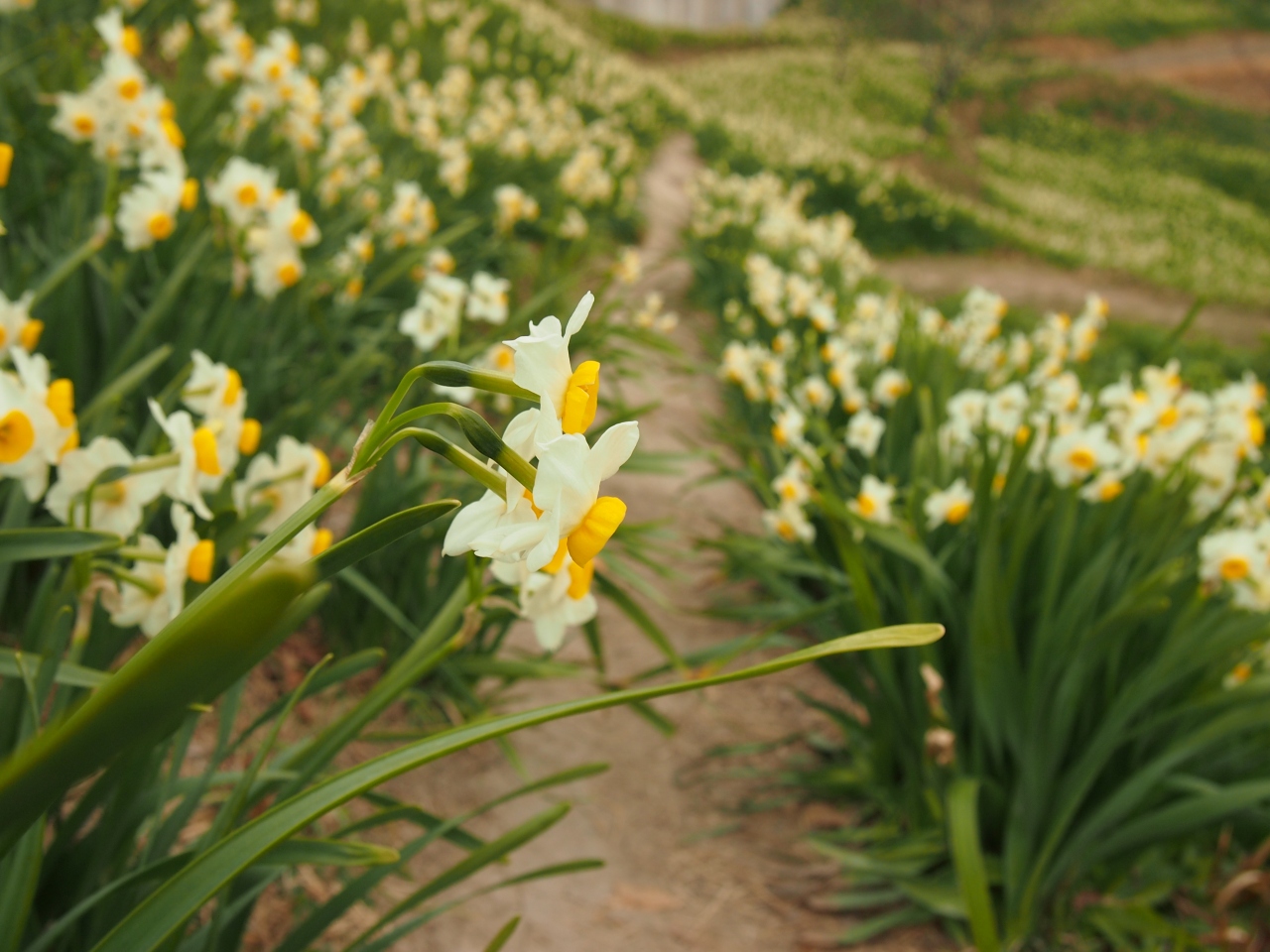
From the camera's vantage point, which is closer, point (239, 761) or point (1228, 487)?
point (239, 761)

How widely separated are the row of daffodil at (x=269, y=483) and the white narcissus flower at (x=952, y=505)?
122 centimetres

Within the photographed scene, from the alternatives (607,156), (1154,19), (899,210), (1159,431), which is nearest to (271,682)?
(1159,431)

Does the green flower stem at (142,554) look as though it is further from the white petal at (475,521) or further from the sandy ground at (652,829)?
the sandy ground at (652,829)

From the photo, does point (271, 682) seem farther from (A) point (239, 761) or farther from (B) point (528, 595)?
(B) point (528, 595)

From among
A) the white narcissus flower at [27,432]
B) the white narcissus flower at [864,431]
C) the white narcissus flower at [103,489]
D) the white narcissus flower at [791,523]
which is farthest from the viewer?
the white narcissus flower at [864,431]

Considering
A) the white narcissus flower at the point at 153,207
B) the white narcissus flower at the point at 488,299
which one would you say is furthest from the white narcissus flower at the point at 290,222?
the white narcissus flower at the point at 488,299

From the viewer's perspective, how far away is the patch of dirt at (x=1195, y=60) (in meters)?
26.2

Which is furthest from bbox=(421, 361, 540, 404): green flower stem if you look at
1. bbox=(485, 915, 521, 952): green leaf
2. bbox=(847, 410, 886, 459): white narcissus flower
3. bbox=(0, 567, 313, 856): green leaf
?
bbox=(847, 410, 886, 459): white narcissus flower

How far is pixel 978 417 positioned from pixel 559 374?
6.95ft

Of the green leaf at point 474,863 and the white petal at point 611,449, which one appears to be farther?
the green leaf at point 474,863

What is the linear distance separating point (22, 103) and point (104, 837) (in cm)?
214

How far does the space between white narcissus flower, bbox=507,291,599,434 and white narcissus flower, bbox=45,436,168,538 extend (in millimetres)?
552

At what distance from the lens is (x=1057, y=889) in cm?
169

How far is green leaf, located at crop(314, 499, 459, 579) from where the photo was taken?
21.3 inches
